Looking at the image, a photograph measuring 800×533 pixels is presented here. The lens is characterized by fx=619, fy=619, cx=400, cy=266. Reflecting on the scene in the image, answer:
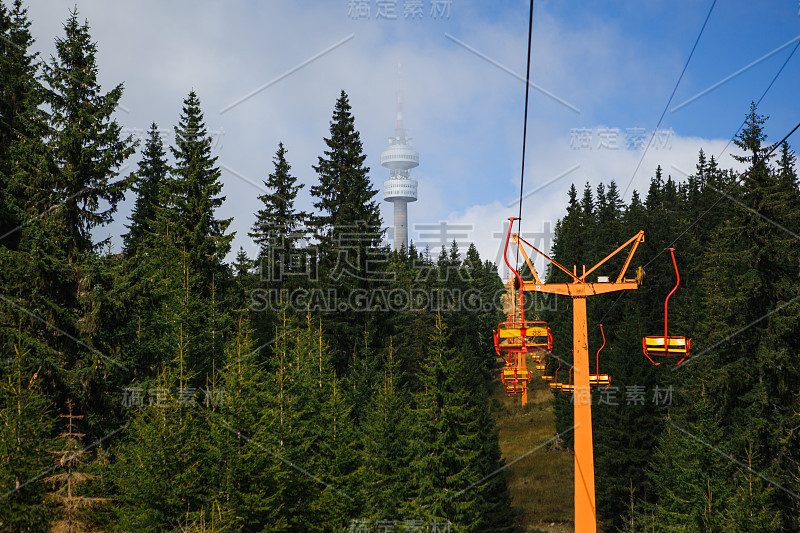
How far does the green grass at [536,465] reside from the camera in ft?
166

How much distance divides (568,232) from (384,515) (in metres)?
70.1

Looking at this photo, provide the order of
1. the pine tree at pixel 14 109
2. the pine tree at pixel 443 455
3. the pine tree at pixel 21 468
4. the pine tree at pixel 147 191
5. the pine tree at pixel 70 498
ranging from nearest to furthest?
1. the pine tree at pixel 21 468
2. the pine tree at pixel 70 498
3. the pine tree at pixel 14 109
4. the pine tree at pixel 443 455
5. the pine tree at pixel 147 191

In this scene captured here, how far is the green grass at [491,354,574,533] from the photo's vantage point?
166ft

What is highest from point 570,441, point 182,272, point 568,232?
point 568,232

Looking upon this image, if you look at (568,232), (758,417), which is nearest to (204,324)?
(758,417)

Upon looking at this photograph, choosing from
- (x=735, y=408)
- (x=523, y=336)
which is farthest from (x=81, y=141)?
(x=735, y=408)

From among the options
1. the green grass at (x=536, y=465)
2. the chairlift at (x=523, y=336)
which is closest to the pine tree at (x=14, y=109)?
the chairlift at (x=523, y=336)

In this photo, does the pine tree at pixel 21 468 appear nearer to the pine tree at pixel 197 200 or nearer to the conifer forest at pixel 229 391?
the conifer forest at pixel 229 391

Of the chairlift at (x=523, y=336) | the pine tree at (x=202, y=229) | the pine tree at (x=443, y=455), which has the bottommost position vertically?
the pine tree at (x=443, y=455)

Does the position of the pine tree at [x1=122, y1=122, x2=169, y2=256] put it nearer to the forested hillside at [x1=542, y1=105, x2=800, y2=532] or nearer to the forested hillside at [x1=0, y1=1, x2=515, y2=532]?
the forested hillside at [x1=0, y1=1, x2=515, y2=532]

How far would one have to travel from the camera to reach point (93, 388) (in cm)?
2536

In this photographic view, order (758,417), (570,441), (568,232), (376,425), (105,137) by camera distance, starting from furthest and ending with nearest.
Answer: (568,232) < (570,441) < (376,425) < (758,417) < (105,137)

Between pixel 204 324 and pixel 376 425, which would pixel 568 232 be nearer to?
pixel 376 425

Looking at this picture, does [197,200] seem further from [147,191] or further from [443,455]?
[443,455]
